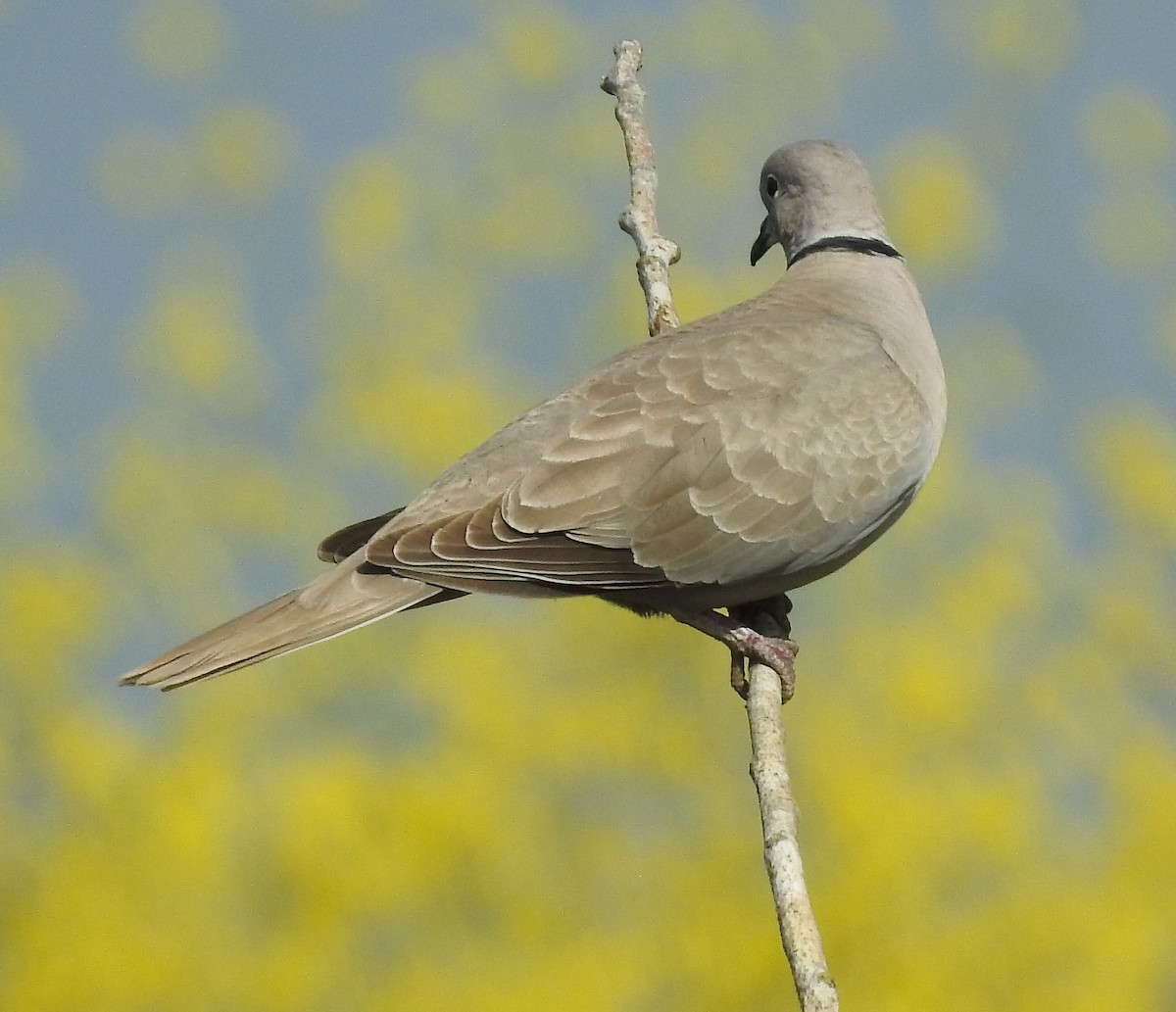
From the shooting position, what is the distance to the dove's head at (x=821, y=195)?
16.9ft

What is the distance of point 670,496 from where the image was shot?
4.28 meters

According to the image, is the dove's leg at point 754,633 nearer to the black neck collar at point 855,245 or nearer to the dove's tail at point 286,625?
the dove's tail at point 286,625

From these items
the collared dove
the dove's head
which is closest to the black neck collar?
the dove's head

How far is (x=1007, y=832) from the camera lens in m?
6.59

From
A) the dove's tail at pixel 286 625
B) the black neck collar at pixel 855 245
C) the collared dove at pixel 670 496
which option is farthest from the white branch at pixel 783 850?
the black neck collar at pixel 855 245

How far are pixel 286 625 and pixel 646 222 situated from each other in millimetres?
1627

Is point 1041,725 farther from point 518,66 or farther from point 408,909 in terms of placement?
point 518,66

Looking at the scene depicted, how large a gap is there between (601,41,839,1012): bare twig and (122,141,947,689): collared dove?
0.33 meters

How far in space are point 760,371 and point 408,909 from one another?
3154 mm

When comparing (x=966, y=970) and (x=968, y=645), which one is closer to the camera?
(x=966, y=970)

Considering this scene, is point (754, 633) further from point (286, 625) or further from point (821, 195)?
point (821, 195)

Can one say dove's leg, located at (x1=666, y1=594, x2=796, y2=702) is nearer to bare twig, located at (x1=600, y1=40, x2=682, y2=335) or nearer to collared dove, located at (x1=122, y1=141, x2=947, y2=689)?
collared dove, located at (x1=122, y1=141, x2=947, y2=689)

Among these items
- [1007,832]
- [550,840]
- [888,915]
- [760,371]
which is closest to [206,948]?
[550,840]

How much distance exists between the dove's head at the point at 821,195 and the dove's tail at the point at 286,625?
1.68m
